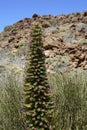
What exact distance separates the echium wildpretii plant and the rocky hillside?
19.0 feet

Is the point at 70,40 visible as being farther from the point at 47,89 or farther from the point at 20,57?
the point at 47,89

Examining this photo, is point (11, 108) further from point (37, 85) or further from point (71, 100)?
point (37, 85)

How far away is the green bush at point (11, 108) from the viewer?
7.56 meters

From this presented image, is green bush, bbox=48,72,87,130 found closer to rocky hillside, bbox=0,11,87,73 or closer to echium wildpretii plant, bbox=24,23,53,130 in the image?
echium wildpretii plant, bbox=24,23,53,130

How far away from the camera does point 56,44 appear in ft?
53.0

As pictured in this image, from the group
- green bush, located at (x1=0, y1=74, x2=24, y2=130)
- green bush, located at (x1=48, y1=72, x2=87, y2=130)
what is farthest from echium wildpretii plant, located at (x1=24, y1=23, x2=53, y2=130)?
green bush, located at (x1=0, y1=74, x2=24, y2=130)

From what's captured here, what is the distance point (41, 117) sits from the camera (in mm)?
6156

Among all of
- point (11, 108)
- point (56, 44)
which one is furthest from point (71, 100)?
point (56, 44)

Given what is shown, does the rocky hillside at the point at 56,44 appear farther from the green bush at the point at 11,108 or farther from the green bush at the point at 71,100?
the green bush at the point at 11,108

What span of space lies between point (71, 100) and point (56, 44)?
840cm

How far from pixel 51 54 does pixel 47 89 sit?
9.32 m

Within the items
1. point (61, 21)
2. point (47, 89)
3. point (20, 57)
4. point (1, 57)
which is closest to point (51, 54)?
point (20, 57)

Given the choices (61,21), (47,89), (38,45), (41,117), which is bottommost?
(41,117)

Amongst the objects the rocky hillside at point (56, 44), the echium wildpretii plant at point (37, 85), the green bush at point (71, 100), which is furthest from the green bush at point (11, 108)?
the rocky hillside at point (56, 44)
